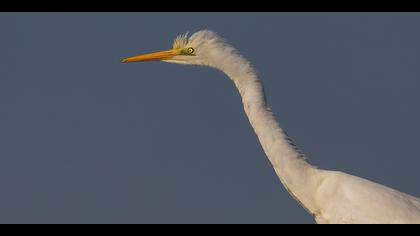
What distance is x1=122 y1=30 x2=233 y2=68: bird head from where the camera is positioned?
8.18 m

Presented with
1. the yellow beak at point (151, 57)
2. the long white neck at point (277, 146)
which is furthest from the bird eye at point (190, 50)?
the long white neck at point (277, 146)

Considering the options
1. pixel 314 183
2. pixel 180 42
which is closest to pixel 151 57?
pixel 180 42

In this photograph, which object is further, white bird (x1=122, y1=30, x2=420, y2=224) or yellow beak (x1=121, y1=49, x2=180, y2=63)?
yellow beak (x1=121, y1=49, x2=180, y2=63)

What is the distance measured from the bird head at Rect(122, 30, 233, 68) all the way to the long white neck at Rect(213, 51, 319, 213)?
63 centimetres

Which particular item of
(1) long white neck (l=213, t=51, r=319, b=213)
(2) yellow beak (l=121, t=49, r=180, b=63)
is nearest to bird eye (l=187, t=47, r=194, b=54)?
(2) yellow beak (l=121, t=49, r=180, b=63)

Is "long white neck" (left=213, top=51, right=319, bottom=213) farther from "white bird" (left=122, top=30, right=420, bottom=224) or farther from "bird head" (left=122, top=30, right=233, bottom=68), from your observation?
"bird head" (left=122, top=30, right=233, bottom=68)

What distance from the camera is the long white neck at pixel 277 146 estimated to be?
7348 mm

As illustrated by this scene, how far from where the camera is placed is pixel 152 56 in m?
9.39

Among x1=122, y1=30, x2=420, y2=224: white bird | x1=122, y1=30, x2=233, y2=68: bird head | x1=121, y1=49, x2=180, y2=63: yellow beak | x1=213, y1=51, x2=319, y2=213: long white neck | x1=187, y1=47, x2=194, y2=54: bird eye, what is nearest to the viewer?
x1=122, y1=30, x2=420, y2=224: white bird

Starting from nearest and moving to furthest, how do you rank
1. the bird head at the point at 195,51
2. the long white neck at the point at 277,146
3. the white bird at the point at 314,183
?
the white bird at the point at 314,183
the long white neck at the point at 277,146
the bird head at the point at 195,51

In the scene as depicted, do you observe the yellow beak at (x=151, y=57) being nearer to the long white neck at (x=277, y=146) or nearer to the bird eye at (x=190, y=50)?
the bird eye at (x=190, y=50)

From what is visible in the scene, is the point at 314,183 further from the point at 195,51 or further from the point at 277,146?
the point at 195,51
